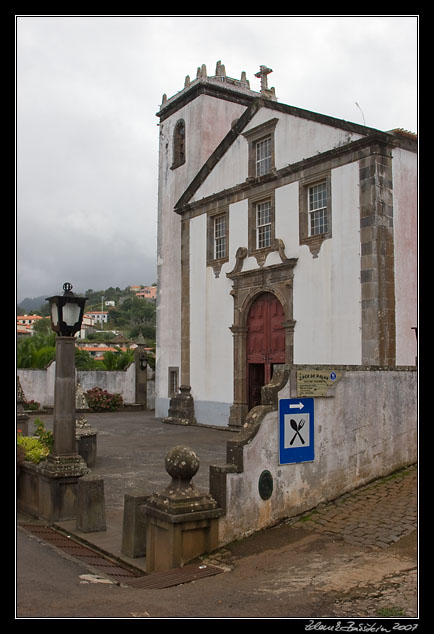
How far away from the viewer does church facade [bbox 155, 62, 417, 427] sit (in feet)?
51.3

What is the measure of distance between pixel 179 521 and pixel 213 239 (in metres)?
16.0

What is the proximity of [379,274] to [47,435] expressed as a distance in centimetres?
873

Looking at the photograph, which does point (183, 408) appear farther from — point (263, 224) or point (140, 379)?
point (140, 379)

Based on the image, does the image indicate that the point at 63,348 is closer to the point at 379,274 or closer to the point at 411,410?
the point at 411,410

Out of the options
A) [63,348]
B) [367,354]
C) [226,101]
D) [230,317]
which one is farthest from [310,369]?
[226,101]

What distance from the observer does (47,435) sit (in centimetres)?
1032

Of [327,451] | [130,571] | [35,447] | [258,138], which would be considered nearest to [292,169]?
[258,138]

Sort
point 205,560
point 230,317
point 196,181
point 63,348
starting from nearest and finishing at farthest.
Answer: point 205,560, point 63,348, point 230,317, point 196,181

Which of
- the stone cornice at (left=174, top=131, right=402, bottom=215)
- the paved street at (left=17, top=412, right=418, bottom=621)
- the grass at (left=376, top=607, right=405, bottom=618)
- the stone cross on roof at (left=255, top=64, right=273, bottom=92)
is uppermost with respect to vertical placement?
the stone cross on roof at (left=255, top=64, right=273, bottom=92)

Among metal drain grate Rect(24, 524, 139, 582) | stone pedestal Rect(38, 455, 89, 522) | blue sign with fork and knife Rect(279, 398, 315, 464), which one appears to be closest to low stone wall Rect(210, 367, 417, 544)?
blue sign with fork and knife Rect(279, 398, 315, 464)

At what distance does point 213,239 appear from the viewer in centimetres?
2184

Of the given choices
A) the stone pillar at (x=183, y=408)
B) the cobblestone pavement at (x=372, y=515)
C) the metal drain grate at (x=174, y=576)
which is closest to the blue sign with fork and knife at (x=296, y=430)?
the cobblestone pavement at (x=372, y=515)

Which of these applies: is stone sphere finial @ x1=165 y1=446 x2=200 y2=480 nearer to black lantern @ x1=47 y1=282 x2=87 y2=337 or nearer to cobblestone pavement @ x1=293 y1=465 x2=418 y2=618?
cobblestone pavement @ x1=293 y1=465 x2=418 y2=618

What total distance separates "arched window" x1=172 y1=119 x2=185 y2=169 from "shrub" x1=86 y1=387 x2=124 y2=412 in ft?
33.6
